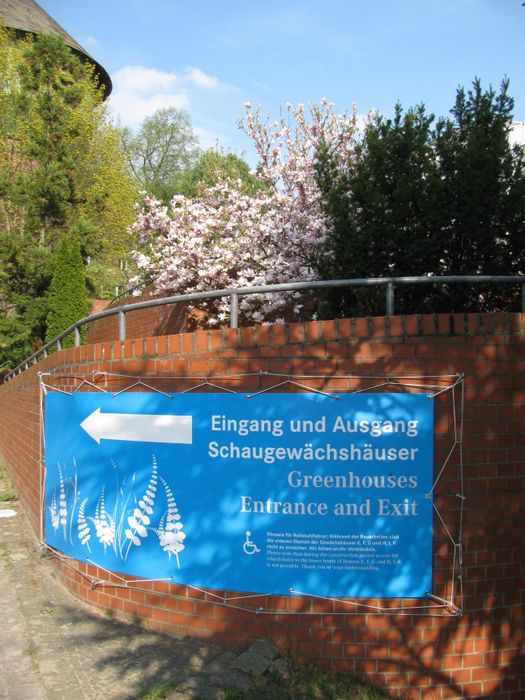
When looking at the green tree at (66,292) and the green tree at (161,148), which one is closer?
the green tree at (66,292)

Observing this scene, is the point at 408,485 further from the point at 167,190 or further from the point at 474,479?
the point at 167,190

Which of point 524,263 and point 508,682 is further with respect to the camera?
point 524,263

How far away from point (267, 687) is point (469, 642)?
1296 mm

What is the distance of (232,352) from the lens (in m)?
4.14

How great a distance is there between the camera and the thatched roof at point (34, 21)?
33.9 metres

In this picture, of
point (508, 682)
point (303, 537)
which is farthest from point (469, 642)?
point (303, 537)

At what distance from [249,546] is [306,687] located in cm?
88

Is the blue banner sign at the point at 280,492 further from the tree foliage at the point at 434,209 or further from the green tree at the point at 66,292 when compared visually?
the green tree at the point at 66,292

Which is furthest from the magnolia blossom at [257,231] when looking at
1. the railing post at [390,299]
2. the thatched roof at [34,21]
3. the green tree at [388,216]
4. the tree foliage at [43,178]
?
the thatched roof at [34,21]

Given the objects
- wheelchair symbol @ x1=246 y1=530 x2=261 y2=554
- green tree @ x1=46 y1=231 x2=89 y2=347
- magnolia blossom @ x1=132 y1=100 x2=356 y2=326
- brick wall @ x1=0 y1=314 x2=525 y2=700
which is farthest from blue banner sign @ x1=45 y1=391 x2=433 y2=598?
green tree @ x1=46 y1=231 x2=89 y2=347

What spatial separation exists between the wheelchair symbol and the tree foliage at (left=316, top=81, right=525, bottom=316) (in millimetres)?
2231

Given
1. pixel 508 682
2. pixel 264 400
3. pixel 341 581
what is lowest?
pixel 508 682

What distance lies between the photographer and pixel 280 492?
13.0ft

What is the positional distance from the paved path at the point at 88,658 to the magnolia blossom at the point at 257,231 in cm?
405
